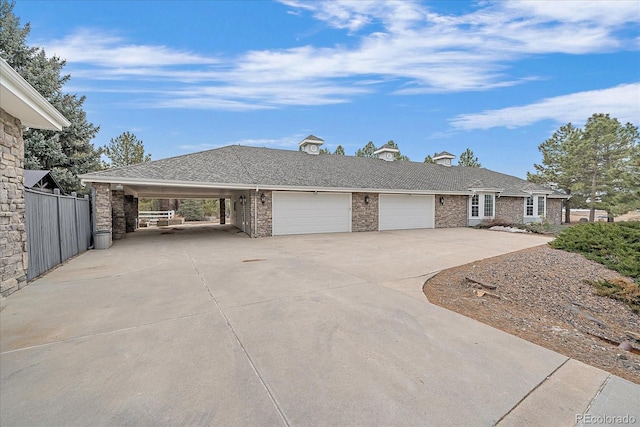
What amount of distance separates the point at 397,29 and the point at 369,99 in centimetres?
820

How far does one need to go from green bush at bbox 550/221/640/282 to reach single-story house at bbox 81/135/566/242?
773cm

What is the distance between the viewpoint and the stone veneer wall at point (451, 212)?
681 inches

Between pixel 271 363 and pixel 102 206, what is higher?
pixel 102 206

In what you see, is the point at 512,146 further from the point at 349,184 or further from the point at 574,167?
the point at 349,184

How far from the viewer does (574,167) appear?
21.1 metres

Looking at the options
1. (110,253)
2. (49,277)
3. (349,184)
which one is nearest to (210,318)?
(49,277)

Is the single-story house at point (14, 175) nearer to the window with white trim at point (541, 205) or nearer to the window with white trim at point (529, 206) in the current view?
the window with white trim at point (529, 206)

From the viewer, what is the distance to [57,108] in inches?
539

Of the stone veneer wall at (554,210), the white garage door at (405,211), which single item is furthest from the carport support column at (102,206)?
the stone veneer wall at (554,210)

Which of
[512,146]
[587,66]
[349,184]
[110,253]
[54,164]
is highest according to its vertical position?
[587,66]

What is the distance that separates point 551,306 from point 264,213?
10507 mm

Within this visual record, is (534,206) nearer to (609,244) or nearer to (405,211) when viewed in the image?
(405,211)

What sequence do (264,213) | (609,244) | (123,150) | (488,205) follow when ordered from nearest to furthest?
(609,244)
(264,213)
(488,205)
(123,150)

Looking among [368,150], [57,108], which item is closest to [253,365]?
[57,108]
